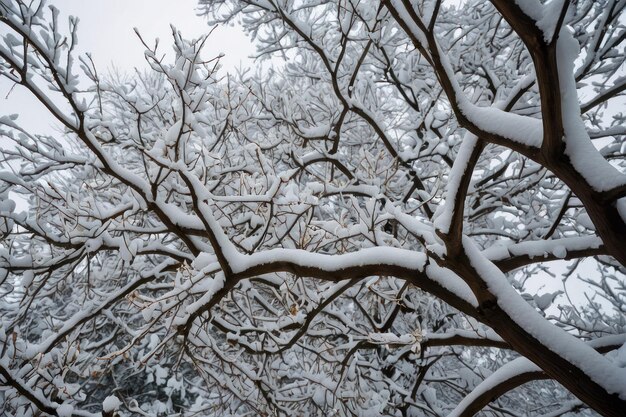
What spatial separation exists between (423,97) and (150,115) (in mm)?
4466

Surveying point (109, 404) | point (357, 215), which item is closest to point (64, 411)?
point (109, 404)

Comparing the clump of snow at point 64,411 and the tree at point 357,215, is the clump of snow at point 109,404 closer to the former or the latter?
the tree at point 357,215

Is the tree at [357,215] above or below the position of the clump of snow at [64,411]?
above

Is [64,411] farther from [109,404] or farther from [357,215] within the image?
[357,215]

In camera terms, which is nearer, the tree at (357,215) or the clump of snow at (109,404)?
the tree at (357,215)

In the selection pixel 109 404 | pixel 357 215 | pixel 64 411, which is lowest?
pixel 64 411

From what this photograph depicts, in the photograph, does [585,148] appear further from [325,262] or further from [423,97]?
[423,97]

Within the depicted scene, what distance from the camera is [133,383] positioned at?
9.45 meters

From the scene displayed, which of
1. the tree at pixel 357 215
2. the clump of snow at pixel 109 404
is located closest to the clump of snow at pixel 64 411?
the tree at pixel 357 215

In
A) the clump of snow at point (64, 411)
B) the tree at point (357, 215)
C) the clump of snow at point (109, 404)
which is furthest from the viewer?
the clump of snow at point (64, 411)

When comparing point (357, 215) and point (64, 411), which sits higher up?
point (357, 215)

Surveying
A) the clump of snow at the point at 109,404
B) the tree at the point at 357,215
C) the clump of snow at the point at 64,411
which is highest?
the tree at the point at 357,215

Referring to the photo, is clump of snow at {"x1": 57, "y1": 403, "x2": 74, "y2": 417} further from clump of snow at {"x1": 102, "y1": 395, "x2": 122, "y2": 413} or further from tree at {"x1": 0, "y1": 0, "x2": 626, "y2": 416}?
clump of snow at {"x1": 102, "y1": 395, "x2": 122, "y2": 413}

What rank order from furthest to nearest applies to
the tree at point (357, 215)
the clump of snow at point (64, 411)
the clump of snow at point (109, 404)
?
the clump of snow at point (64, 411) < the clump of snow at point (109, 404) < the tree at point (357, 215)
